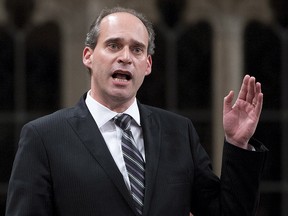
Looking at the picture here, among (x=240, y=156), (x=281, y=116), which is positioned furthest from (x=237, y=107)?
(x=281, y=116)

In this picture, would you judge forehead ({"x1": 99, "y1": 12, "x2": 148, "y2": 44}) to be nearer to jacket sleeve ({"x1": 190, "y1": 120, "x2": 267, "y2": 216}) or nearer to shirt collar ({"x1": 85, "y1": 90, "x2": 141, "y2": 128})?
shirt collar ({"x1": 85, "y1": 90, "x2": 141, "y2": 128})

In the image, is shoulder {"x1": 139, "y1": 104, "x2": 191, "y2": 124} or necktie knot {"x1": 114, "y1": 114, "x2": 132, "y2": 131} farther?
shoulder {"x1": 139, "y1": 104, "x2": 191, "y2": 124}

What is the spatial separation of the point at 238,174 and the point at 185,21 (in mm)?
4878

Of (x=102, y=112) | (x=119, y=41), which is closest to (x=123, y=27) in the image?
(x=119, y=41)

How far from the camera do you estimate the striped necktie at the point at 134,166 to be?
9.98 ft

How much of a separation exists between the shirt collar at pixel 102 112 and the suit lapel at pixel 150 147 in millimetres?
37

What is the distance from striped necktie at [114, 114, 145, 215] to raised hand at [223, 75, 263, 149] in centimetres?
31

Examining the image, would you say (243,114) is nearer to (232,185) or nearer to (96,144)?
(232,185)

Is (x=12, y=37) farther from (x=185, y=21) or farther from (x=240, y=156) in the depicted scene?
(x=240, y=156)

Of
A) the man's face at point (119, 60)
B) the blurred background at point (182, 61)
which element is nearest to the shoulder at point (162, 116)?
the man's face at point (119, 60)

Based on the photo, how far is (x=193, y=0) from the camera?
26.0 feet

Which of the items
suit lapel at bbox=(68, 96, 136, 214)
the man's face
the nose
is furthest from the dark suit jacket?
the nose

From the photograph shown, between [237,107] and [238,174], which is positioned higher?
[237,107]

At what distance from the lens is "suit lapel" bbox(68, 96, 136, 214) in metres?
3.00
